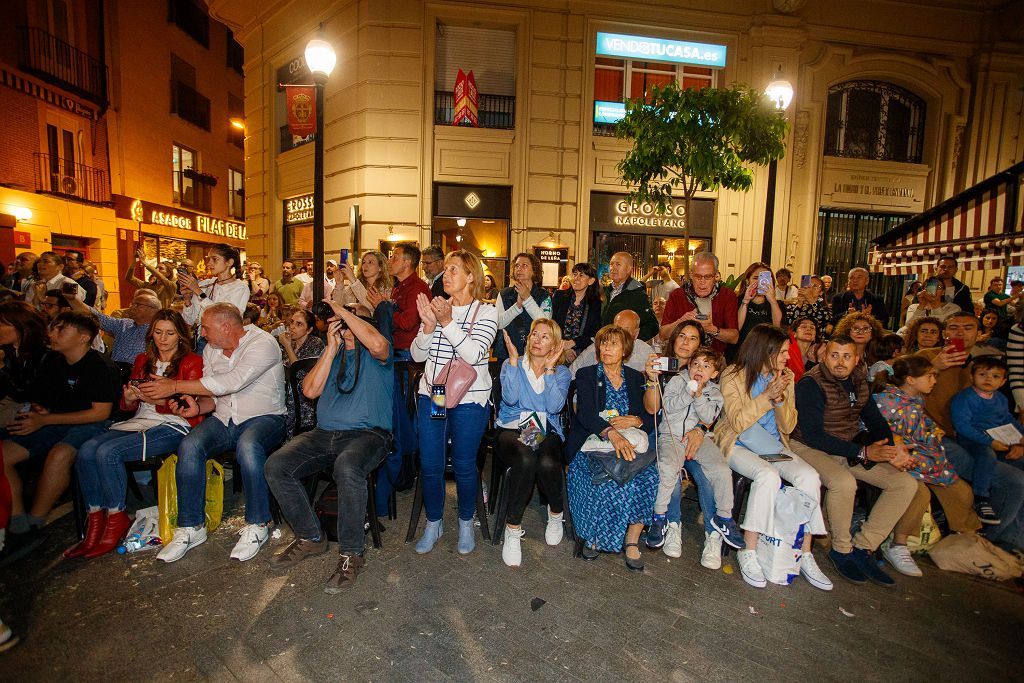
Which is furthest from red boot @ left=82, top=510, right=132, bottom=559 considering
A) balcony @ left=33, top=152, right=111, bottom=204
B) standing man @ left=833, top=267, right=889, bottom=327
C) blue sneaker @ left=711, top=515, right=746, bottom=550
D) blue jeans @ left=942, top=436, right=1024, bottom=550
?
balcony @ left=33, top=152, right=111, bottom=204

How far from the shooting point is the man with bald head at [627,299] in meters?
5.22

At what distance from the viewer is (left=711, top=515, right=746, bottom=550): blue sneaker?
11.8ft

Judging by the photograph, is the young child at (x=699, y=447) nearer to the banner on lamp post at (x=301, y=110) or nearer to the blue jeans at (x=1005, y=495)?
the blue jeans at (x=1005, y=495)

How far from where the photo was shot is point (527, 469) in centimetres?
366

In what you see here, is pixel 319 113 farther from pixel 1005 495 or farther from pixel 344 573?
pixel 1005 495

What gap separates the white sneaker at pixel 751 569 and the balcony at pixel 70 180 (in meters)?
19.2

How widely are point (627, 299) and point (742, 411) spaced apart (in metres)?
1.84

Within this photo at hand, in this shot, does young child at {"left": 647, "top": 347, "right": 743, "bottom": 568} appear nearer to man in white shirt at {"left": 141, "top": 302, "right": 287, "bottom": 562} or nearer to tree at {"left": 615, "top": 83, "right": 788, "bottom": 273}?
man in white shirt at {"left": 141, "top": 302, "right": 287, "bottom": 562}

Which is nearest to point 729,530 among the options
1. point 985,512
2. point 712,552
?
point 712,552

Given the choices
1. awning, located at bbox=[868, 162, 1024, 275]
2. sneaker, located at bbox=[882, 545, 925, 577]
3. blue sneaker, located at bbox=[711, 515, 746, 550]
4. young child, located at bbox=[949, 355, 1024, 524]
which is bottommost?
sneaker, located at bbox=[882, 545, 925, 577]

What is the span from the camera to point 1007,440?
4.00 m

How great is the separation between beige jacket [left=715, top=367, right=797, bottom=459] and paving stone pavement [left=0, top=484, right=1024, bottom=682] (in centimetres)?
96

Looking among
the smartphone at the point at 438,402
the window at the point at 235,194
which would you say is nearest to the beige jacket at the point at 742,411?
the smartphone at the point at 438,402

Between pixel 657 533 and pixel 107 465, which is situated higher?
pixel 107 465
